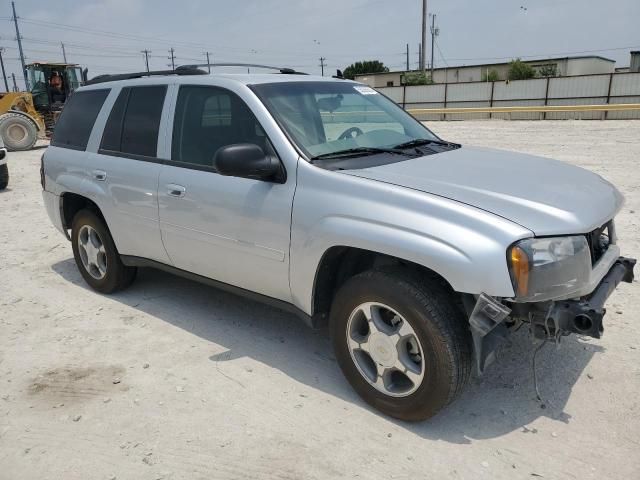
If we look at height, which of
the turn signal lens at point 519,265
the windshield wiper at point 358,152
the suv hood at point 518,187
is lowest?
the turn signal lens at point 519,265

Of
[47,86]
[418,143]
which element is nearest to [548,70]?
[47,86]

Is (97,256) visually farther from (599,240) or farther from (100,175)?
(599,240)

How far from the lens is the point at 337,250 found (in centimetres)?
311

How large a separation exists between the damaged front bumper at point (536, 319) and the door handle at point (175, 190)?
2206mm

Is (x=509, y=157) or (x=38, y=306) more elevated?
(x=509, y=157)

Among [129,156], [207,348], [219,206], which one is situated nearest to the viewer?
[219,206]

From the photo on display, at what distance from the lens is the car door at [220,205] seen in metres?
3.37

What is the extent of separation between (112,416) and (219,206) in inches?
56.1

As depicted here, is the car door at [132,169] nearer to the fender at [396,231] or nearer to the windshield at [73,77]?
the fender at [396,231]

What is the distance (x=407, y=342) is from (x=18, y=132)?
18.0 m

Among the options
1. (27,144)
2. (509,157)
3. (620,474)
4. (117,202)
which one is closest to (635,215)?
(509,157)

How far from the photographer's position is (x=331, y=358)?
3.79 metres

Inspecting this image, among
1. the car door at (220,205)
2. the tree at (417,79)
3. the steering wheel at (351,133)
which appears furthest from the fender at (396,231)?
the tree at (417,79)

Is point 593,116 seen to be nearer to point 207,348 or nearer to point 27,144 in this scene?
point 27,144
